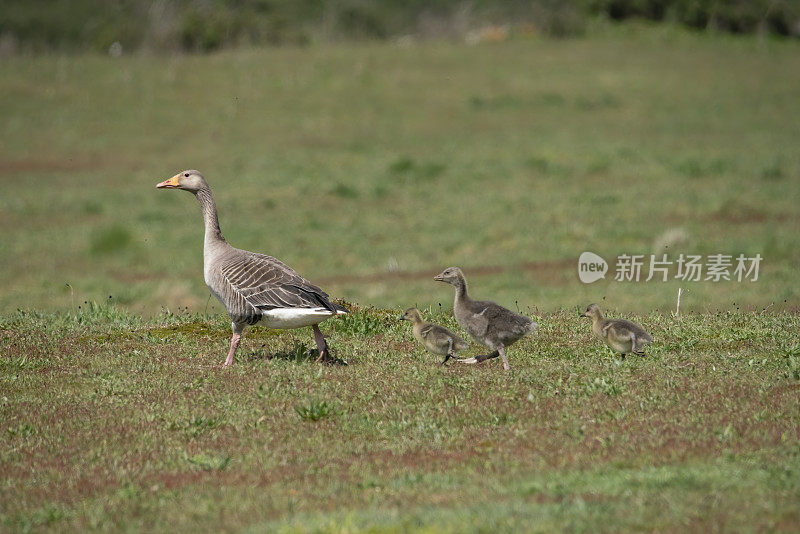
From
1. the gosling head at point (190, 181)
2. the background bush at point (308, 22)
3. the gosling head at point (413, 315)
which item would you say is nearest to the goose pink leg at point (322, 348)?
the gosling head at point (413, 315)

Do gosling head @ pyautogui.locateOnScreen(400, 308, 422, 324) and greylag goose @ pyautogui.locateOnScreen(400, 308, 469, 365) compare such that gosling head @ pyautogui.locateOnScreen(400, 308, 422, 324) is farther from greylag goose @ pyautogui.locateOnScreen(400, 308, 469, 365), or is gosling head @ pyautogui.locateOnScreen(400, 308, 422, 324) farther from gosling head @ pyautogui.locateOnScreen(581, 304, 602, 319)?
gosling head @ pyautogui.locateOnScreen(581, 304, 602, 319)

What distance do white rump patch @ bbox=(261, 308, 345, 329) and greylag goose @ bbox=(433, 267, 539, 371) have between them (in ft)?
5.92

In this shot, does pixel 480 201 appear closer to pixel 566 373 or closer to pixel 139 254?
pixel 139 254

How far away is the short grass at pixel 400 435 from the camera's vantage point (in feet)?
29.0

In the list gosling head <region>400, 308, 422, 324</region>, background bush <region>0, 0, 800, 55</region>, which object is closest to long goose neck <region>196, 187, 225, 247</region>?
gosling head <region>400, 308, 422, 324</region>

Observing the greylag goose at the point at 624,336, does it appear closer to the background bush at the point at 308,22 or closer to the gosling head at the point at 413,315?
the gosling head at the point at 413,315

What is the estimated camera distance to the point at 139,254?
33750 mm

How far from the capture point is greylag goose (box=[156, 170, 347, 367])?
548 inches

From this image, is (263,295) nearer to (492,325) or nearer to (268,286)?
(268,286)

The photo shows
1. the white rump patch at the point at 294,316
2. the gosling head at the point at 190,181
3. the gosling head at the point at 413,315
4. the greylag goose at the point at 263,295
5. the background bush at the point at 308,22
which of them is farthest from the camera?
the background bush at the point at 308,22

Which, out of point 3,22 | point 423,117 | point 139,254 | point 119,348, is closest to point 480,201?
point 139,254

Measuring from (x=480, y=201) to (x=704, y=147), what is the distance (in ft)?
54.6

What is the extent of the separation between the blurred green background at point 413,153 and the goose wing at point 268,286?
4.01 m

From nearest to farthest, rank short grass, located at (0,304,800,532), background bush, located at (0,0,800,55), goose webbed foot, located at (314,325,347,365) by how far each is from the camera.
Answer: short grass, located at (0,304,800,532), goose webbed foot, located at (314,325,347,365), background bush, located at (0,0,800,55)
